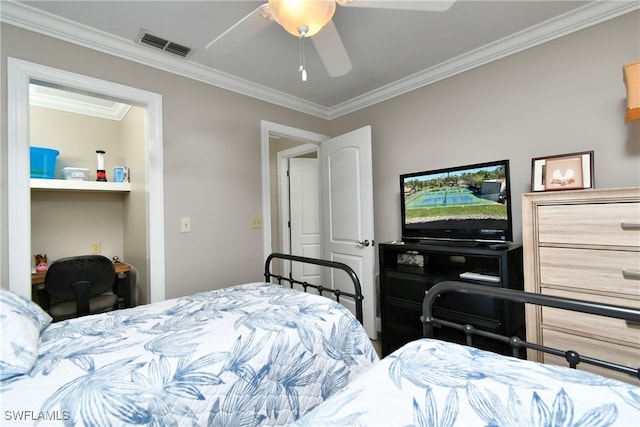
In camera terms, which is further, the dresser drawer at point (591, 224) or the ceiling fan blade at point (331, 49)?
the ceiling fan blade at point (331, 49)

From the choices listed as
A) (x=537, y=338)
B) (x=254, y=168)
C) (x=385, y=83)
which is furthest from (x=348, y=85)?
(x=537, y=338)

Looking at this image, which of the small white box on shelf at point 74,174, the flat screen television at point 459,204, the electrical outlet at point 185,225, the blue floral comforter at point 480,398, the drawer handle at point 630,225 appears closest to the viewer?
the blue floral comforter at point 480,398

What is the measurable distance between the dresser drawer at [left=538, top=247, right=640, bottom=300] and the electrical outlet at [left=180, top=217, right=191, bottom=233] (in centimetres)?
241

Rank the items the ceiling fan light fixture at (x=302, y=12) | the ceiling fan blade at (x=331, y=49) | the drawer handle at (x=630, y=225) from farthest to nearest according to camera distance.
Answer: the ceiling fan blade at (x=331, y=49)
the drawer handle at (x=630, y=225)
the ceiling fan light fixture at (x=302, y=12)

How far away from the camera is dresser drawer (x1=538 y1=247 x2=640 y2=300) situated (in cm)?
138

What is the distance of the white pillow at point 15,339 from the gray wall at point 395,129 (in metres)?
0.87

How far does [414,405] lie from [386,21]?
2075 mm

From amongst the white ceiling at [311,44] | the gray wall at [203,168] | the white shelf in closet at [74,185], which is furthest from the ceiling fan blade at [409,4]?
the white shelf in closet at [74,185]

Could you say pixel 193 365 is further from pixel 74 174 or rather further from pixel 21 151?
pixel 74 174

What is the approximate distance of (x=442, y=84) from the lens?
2521 mm

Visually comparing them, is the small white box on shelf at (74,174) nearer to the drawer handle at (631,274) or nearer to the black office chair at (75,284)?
the black office chair at (75,284)

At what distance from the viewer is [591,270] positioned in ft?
4.84

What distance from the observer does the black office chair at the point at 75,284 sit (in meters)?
2.47

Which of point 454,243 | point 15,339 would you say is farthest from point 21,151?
point 454,243
